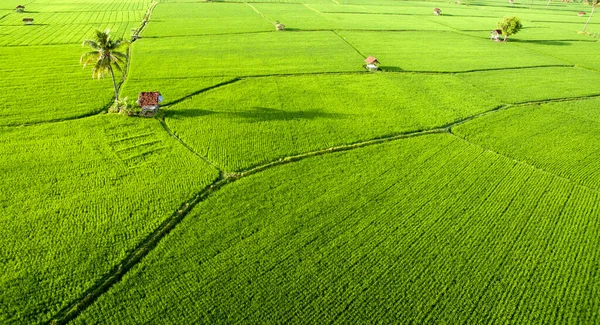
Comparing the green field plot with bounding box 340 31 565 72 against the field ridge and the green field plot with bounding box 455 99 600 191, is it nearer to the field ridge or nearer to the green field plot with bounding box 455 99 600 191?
the green field plot with bounding box 455 99 600 191

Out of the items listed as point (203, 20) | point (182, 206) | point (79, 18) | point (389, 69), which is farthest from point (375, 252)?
point (79, 18)

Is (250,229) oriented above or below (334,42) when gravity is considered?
below

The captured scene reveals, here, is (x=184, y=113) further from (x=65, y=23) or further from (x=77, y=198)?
(x=65, y=23)

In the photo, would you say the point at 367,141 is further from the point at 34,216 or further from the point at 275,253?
the point at 34,216

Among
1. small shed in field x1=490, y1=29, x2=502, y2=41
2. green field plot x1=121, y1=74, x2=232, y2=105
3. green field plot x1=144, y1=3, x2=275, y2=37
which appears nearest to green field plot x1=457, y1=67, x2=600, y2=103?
small shed in field x1=490, y1=29, x2=502, y2=41

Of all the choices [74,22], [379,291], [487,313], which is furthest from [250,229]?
[74,22]

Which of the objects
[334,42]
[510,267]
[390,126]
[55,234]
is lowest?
[55,234]

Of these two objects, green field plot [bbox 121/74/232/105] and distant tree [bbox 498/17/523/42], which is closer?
green field plot [bbox 121/74/232/105]
